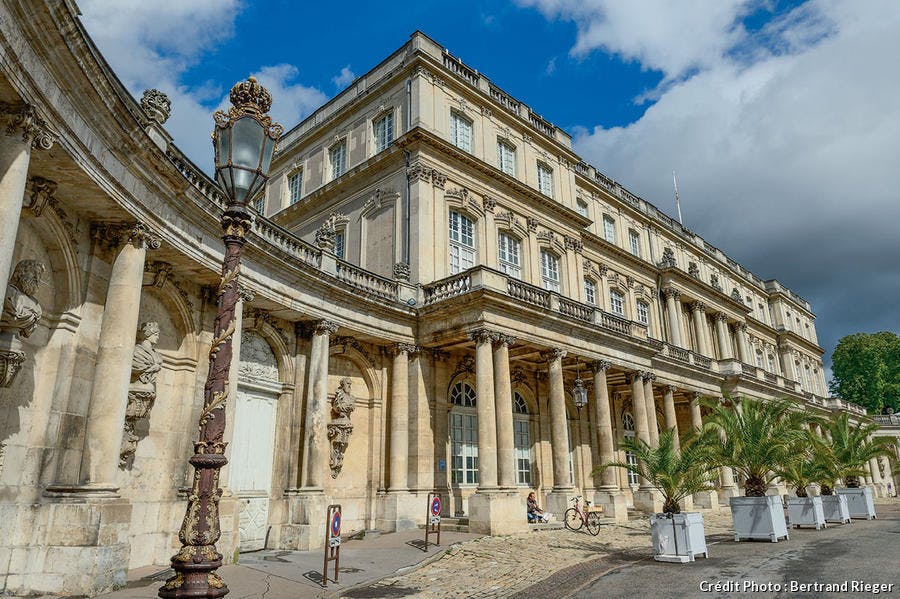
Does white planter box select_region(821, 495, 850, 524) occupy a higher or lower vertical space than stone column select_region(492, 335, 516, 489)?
lower

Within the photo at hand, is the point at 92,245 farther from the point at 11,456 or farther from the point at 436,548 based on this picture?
the point at 436,548

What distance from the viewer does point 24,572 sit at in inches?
335

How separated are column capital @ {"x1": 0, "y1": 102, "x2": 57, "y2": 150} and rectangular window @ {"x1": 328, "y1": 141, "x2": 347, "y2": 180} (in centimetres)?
1765

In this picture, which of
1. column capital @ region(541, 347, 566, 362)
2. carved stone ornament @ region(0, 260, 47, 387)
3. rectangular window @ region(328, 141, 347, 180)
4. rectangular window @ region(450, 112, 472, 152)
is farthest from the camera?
rectangular window @ region(328, 141, 347, 180)

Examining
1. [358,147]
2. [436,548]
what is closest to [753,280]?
[358,147]

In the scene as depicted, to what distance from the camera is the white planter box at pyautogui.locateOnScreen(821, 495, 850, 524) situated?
64.7ft

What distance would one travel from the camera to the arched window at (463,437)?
64.6 ft

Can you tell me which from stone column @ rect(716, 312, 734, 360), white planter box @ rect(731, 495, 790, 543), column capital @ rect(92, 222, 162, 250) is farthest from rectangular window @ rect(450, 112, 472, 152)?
stone column @ rect(716, 312, 734, 360)

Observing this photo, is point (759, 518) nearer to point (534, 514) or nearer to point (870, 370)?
point (534, 514)

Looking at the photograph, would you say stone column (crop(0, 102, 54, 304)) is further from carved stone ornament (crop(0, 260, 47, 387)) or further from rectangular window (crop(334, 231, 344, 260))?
rectangular window (crop(334, 231, 344, 260))

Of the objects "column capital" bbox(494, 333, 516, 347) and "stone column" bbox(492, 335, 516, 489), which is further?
"column capital" bbox(494, 333, 516, 347)

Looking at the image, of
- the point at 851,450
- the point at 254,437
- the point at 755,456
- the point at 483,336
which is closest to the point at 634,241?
the point at 851,450

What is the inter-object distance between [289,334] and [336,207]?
9198 mm

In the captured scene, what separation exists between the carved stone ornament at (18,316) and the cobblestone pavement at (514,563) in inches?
235
